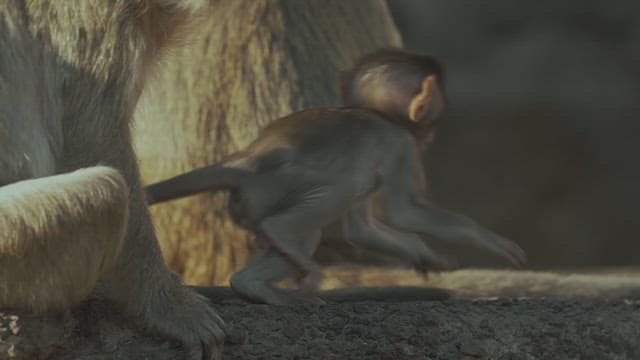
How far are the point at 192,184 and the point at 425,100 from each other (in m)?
0.95

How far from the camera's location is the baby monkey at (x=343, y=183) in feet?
19.1

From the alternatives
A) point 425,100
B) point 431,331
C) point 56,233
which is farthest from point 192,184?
point 56,233

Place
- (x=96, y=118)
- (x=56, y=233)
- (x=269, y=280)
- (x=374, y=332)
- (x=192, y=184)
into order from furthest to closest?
1. (x=192, y=184)
2. (x=269, y=280)
3. (x=374, y=332)
4. (x=96, y=118)
5. (x=56, y=233)

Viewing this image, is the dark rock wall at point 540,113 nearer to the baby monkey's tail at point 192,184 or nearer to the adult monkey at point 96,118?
the baby monkey's tail at point 192,184

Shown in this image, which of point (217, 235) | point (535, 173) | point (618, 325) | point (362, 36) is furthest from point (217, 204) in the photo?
point (535, 173)

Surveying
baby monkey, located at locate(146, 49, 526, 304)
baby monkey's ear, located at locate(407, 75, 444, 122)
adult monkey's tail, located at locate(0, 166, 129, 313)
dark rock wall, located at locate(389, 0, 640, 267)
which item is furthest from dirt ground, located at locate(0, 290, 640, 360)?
dark rock wall, located at locate(389, 0, 640, 267)

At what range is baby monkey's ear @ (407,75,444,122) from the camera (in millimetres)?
6340

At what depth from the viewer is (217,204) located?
726 centimetres

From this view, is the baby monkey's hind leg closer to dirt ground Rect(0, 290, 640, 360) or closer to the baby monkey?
the baby monkey

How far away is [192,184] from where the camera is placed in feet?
19.2

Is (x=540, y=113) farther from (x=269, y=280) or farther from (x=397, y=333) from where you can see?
(x=397, y=333)

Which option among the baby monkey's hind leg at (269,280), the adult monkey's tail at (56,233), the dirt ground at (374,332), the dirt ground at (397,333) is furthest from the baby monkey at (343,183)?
the adult monkey's tail at (56,233)

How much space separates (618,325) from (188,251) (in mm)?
2439

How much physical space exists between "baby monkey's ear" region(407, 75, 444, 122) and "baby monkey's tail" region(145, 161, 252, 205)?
0.76 metres
